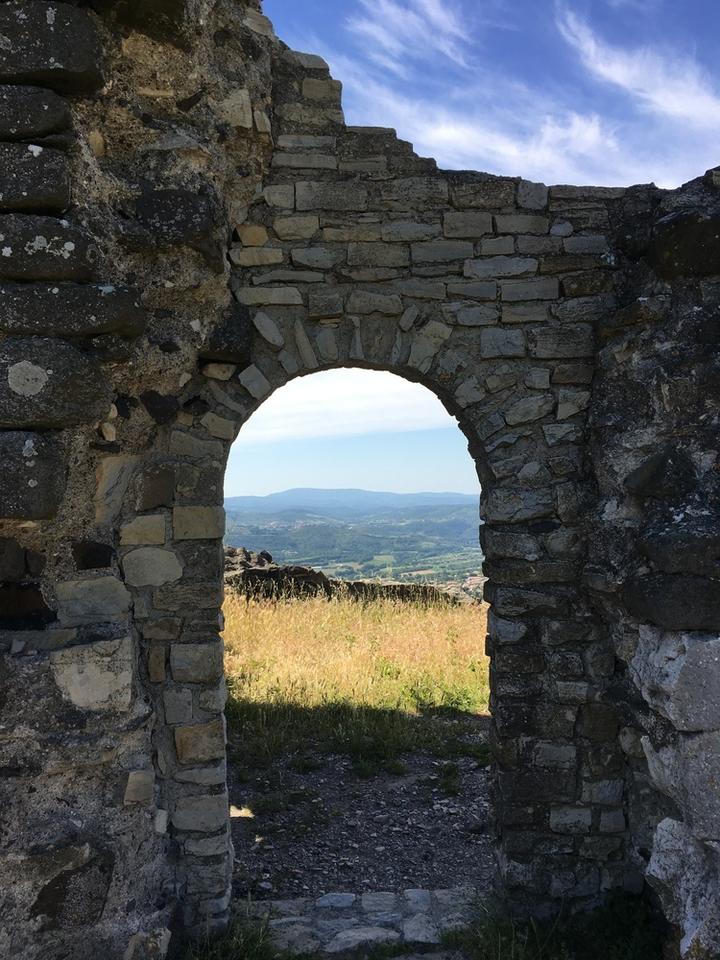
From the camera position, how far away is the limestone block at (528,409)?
12.9ft

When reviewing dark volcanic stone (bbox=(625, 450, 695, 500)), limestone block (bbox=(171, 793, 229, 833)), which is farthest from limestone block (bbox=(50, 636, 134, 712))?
dark volcanic stone (bbox=(625, 450, 695, 500))

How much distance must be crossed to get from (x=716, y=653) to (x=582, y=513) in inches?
42.2

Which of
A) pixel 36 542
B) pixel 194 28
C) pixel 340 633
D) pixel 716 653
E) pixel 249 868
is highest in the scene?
pixel 194 28

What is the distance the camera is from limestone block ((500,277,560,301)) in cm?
394

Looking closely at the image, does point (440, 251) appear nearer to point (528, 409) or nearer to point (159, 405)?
point (528, 409)

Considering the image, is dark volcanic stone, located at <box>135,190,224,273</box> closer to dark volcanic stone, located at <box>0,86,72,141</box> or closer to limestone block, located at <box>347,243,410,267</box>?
dark volcanic stone, located at <box>0,86,72,141</box>

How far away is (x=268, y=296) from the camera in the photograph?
3.79 metres

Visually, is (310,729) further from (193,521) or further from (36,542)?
(36,542)

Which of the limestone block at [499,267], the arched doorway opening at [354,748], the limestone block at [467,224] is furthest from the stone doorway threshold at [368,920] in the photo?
the limestone block at [467,224]

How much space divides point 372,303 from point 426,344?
1.18ft

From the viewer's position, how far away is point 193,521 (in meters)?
3.69

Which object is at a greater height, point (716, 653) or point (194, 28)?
point (194, 28)

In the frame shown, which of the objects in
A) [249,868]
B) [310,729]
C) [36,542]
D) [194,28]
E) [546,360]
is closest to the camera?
[36,542]

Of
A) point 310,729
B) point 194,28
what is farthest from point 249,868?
point 194,28
